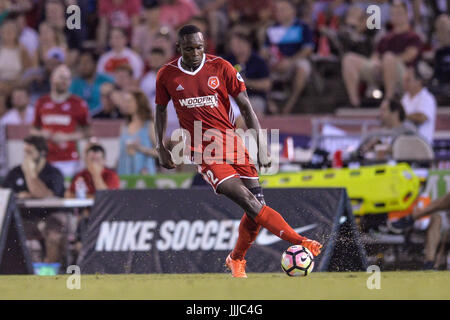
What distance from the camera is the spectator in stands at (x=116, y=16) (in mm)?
15711

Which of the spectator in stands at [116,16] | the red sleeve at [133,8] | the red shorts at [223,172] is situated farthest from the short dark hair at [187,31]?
the red sleeve at [133,8]

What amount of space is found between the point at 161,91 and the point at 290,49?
721 centimetres

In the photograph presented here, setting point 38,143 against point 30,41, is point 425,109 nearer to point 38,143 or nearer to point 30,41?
point 38,143

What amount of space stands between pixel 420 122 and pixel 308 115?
2.25m

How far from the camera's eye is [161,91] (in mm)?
7555

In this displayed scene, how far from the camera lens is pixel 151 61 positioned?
13.7 m

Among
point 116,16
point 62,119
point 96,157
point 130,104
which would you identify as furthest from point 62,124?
point 116,16

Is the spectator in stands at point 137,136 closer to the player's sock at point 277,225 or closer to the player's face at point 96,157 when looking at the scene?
the player's face at point 96,157

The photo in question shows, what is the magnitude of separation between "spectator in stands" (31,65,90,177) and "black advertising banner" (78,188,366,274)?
3.28m

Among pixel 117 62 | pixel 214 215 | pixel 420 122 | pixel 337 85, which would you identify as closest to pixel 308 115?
pixel 337 85

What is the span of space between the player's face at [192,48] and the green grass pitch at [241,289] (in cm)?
186

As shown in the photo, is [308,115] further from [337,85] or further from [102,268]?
[102,268]

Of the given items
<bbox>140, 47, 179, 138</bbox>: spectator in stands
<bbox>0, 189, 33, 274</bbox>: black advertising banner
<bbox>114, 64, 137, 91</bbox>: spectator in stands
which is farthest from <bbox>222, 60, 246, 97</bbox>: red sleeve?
<bbox>114, 64, 137, 91</bbox>: spectator in stands
